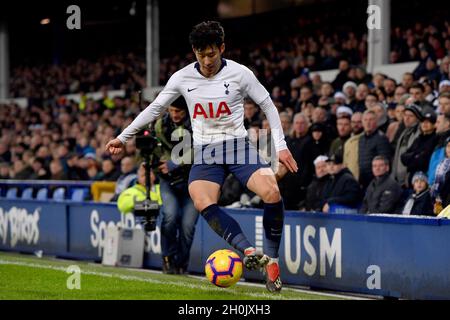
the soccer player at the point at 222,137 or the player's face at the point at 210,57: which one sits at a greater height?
the player's face at the point at 210,57

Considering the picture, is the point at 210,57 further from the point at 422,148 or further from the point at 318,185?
the point at 318,185

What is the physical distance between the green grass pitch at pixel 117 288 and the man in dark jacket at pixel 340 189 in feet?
6.19

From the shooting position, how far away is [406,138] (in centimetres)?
1326

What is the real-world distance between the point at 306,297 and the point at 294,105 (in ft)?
27.4

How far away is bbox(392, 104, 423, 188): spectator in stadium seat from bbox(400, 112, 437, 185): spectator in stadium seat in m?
0.25

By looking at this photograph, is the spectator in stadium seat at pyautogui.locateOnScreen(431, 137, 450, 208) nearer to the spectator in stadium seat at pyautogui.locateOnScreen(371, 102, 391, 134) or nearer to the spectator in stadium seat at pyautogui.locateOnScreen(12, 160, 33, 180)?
the spectator in stadium seat at pyautogui.locateOnScreen(371, 102, 391, 134)

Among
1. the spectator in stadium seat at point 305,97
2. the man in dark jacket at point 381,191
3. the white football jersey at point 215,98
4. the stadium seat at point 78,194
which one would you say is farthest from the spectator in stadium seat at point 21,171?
the white football jersey at point 215,98

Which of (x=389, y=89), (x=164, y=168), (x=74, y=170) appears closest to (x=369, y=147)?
(x=389, y=89)

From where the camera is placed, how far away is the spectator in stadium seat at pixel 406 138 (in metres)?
13.2

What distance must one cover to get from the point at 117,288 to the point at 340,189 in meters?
3.88

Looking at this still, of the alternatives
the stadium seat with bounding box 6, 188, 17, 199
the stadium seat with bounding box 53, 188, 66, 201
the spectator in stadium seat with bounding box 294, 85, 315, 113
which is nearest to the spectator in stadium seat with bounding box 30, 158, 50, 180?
the stadium seat with bounding box 6, 188, 17, 199

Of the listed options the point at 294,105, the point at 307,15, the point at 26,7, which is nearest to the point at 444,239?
the point at 294,105

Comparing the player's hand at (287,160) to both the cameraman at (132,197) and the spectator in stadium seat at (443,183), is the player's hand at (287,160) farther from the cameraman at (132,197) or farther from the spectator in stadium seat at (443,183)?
the cameraman at (132,197)

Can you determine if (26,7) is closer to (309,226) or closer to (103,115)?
(103,115)
